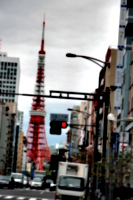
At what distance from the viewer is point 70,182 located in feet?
138

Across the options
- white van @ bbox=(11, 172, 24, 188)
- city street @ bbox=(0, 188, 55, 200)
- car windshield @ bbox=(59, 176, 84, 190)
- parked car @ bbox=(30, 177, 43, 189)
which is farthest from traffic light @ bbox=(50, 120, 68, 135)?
parked car @ bbox=(30, 177, 43, 189)

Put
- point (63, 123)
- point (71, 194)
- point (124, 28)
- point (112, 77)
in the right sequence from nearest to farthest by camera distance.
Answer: point (63, 123)
point (71, 194)
point (124, 28)
point (112, 77)

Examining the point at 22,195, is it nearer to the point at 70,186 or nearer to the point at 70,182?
the point at 70,182

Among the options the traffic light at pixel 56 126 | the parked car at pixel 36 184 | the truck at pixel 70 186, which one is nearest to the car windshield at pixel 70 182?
the truck at pixel 70 186

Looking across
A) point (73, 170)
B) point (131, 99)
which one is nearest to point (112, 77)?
point (131, 99)

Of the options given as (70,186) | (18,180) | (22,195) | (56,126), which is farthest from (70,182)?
(18,180)

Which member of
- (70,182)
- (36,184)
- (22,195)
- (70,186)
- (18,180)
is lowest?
(22,195)

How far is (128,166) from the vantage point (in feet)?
149

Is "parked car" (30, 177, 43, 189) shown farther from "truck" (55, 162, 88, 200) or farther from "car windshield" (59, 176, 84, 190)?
"car windshield" (59, 176, 84, 190)

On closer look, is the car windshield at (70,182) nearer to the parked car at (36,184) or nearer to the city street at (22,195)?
the city street at (22,195)

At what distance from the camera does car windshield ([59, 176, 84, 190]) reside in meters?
41.3

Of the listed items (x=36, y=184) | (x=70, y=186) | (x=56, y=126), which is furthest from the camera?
(x=36, y=184)

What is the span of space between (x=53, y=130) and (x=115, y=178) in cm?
1140

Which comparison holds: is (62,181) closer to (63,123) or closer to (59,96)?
(63,123)
